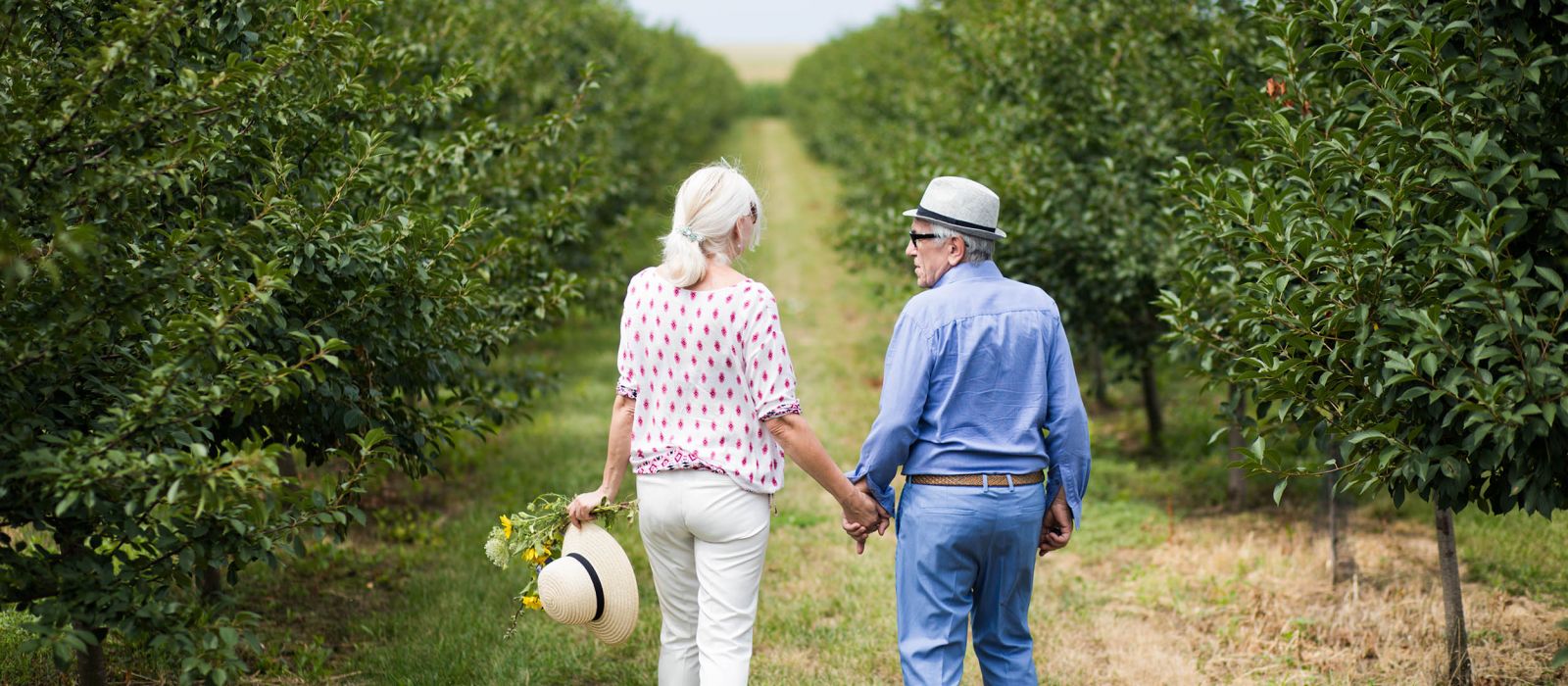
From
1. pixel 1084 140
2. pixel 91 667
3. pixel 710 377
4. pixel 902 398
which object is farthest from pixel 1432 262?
pixel 1084 140

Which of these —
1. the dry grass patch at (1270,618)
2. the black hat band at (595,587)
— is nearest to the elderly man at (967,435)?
the black hat band at (595,587)

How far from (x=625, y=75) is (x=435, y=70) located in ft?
33.4

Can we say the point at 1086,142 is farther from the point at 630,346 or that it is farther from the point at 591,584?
the point at 591,584

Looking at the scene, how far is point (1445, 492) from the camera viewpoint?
4.19m

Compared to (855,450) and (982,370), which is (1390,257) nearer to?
(982,370)

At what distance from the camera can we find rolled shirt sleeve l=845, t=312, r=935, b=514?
387 cm

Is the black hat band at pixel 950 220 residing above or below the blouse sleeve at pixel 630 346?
above

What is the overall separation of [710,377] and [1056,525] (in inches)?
51.6

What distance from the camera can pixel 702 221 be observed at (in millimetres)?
3727

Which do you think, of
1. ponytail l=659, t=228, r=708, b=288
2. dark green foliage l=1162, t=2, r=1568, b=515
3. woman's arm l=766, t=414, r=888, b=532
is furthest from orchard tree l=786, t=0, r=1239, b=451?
ponytail l=659, t=228, r=708, b=288

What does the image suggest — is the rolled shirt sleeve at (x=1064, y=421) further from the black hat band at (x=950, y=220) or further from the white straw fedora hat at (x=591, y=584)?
the white straw fedora hat at (x=591, y=584)

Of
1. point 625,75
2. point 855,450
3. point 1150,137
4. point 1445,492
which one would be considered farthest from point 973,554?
point 625,75

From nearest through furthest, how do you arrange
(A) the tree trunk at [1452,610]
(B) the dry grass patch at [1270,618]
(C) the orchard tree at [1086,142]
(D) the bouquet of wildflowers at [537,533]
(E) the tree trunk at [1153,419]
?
(D) the bouquet of wildflowers at [537,533]
(A) the tree trunk at [1452,610]
(B) the dry grass patch at [1270,618]
(C) the orchard tree at [1086,142]
(E) the tree trunk at [1153,419]

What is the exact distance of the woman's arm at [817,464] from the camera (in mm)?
3719
